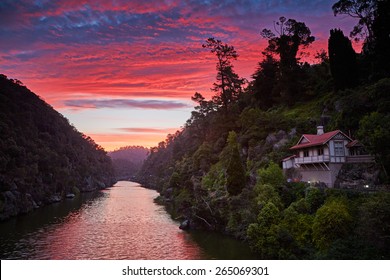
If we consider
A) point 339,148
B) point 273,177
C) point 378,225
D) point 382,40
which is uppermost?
point 382,40

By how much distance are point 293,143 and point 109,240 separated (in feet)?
93.1

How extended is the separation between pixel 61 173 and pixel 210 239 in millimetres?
78680

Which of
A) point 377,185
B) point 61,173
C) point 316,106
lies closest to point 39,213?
point 61,173

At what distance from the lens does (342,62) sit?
5038 cm

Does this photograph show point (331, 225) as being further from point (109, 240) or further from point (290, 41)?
point (290, 41)

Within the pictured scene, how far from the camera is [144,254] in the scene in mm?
34094

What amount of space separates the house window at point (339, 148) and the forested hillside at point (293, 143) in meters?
2.68

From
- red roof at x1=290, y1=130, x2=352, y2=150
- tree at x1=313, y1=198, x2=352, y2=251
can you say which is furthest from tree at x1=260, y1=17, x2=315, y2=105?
tree at x1=313, y1=198, x2=352, y2=251

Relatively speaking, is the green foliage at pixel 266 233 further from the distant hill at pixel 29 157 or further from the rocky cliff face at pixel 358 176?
the distant hill at pixel 29 157

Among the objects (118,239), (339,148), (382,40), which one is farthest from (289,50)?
(118,239)

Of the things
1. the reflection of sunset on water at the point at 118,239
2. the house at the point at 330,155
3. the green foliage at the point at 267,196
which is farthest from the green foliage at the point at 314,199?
the reflection of sunset on water at the point at 118,239

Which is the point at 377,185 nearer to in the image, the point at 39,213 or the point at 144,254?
the point at 144,254

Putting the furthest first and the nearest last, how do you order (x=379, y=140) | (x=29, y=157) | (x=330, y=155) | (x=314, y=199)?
(x=29, y=157) < (x=330, y=155) < (x=314, y=199) < (x=379, y=140)

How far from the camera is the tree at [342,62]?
4997 centimetres
